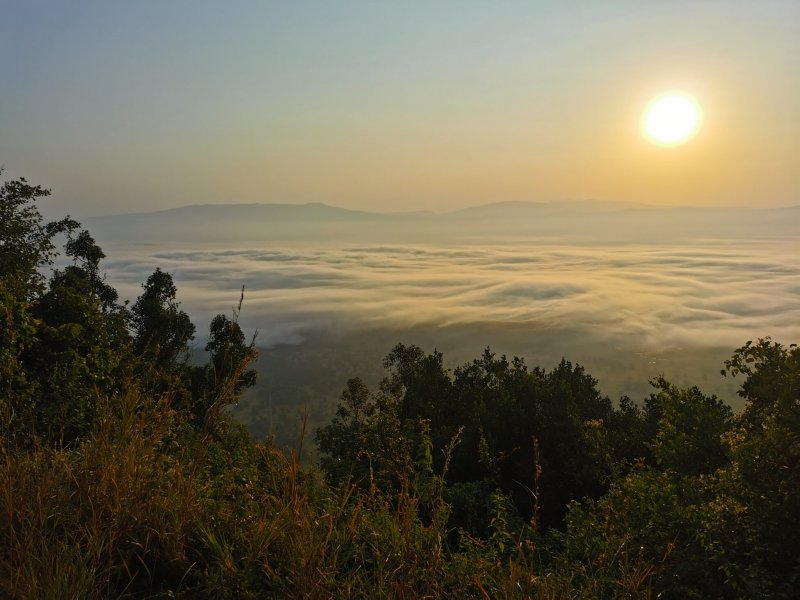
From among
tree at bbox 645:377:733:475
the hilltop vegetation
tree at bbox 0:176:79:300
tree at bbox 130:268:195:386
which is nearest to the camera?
the hilltop vegetation

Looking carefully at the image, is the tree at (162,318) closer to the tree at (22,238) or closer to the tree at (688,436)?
the tree at (22,238)

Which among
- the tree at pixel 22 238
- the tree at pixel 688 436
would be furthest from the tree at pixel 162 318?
the tree at pixel 688 436

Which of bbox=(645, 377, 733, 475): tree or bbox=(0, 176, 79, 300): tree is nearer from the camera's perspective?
bbox=(645, 377, 733, 475): tree

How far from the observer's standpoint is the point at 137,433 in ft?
12.6

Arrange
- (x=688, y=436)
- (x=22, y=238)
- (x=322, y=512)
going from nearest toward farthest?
(x=322, y=512) → (x=688, y=436) → (x=22, y=238)

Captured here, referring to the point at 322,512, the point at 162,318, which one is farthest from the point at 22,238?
the point at 322,512

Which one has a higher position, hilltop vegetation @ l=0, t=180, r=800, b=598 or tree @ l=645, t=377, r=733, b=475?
hilltop vegetation @ l=0, t=180, r=800, b=598

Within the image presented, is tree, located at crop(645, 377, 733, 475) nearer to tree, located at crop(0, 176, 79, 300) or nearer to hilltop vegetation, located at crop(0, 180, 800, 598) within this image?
hilltop vegetation, located at crop(0, 180, 800, 598)

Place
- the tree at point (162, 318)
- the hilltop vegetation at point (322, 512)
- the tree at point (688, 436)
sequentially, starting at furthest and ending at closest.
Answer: the tree at point (162, 318)
the tree at point (688, 436)
the hilltop vegetation at point (322, 512)

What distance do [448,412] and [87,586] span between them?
29.7m

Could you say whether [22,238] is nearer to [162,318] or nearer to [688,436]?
[162,318]

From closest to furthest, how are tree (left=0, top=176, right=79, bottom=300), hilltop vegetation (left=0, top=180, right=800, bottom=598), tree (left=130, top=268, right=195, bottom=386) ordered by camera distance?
1. hilltop vegetation (left=0, top=180, right=800, bottom=598)
2. tree (left=0, top=176, right=79, bottom=300)
3. tree (left=130, top=268, right=195, bottom=386)

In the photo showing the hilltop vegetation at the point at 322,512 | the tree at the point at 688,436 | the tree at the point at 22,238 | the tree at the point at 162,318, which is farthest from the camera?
the tree at the point at 162,318

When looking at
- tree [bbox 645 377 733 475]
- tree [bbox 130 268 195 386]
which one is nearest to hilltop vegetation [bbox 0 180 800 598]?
tree [bbox 645 377 733 475]
